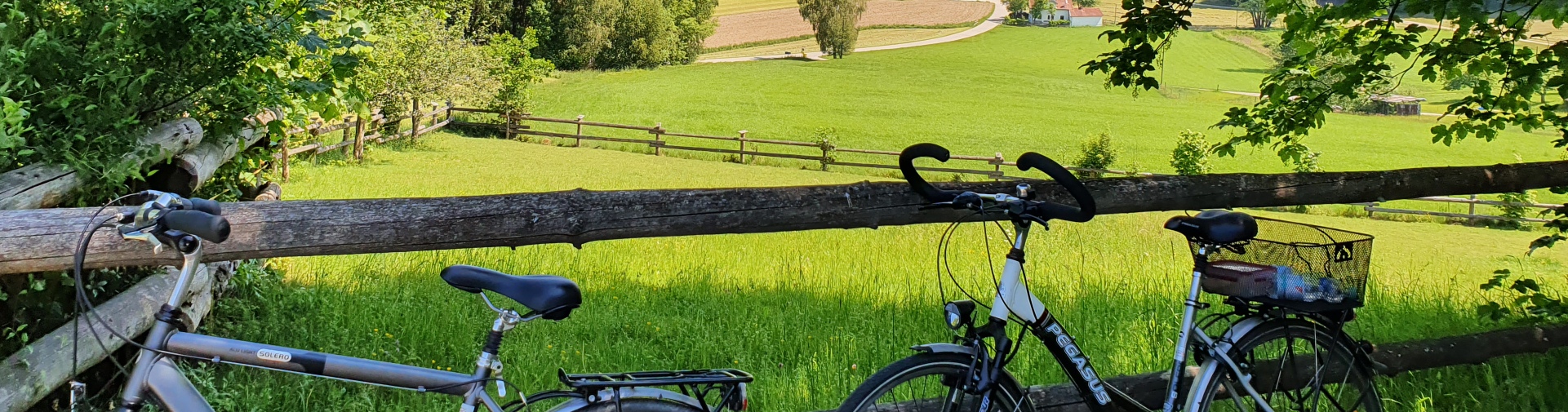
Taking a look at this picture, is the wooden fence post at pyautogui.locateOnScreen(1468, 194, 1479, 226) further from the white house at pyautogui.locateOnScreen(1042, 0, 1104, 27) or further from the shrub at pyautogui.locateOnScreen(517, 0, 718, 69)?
the shrub at pyautogui.locateOnScreen(517, 0, 718, 69)

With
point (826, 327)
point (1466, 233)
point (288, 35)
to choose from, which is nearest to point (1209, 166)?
point (1466, 233)

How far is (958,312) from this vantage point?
1960mm

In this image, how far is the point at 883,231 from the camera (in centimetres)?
1038

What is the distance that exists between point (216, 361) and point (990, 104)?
36656 millimetres

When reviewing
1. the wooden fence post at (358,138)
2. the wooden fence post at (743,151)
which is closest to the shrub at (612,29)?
the wooden fence post at (743,151)

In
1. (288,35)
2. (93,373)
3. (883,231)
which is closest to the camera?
(93,373)

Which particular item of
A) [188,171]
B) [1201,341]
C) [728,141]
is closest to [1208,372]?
[1201,341]

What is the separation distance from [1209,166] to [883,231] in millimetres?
22497

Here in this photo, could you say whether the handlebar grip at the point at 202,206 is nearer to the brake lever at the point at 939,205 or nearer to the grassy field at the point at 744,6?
the brake lever at the point at 939,205

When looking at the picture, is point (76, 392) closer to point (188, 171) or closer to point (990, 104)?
point (188, 171)

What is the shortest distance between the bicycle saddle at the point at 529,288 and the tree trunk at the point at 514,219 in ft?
1.86

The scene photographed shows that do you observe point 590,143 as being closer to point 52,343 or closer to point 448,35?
point 448,35

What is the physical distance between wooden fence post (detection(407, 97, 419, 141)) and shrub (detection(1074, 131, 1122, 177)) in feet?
63.7

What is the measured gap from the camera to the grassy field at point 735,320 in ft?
11.0
